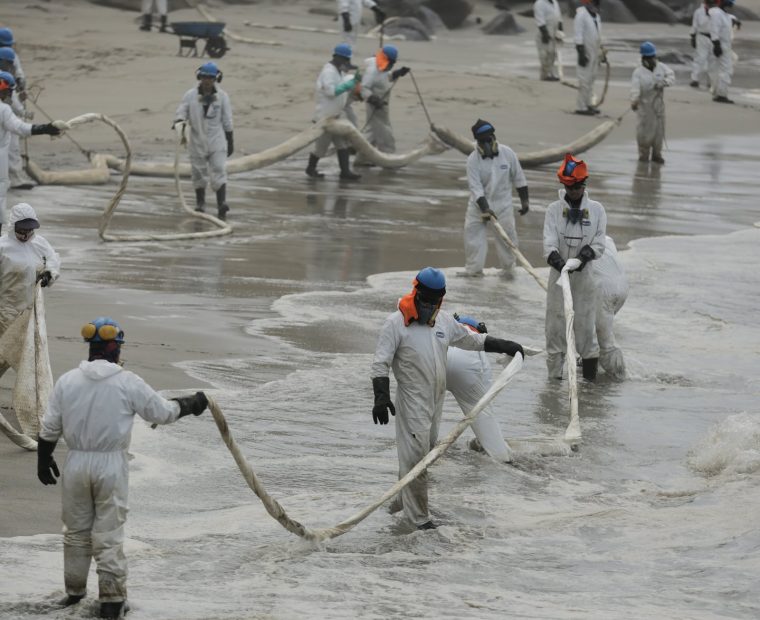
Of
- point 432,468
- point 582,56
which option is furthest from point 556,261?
point 582,56

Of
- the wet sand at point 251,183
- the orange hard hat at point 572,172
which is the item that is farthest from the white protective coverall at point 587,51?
the orange hard hat at point 572,172

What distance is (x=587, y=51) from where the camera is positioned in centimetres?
2708

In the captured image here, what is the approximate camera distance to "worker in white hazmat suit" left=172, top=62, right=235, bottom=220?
18.7m

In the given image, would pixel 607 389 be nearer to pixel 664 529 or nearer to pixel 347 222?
pixel 664 529

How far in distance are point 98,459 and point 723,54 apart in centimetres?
2449

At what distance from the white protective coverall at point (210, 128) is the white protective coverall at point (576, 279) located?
23.6ft

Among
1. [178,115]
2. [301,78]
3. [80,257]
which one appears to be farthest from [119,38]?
[80,257]

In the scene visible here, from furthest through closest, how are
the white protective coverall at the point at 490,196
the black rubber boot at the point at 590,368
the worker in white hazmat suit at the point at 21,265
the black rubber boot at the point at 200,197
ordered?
the black rubber boot at the point at 200,197, the white protective coverall at the point at 490,196, the black rubber boot at the point at 590,368, the worker in white hazmat suit at the point at 21,265

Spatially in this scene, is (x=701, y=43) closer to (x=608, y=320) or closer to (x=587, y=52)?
(x=587, y=52)

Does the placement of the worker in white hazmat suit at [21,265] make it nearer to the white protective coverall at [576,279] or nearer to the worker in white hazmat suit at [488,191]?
the white protective coverall at [576,279]

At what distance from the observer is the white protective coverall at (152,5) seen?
108 ft

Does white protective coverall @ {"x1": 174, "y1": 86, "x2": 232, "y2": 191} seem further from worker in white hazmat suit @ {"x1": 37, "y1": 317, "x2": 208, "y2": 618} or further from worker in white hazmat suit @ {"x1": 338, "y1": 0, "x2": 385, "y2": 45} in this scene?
worker in white hazmat suit @ {"x1": 37, "y1": 317, "x2": 208, "y2": 618}

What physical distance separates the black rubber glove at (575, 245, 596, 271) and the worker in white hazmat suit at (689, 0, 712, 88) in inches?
766

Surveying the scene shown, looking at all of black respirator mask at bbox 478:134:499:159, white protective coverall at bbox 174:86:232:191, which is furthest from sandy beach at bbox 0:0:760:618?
black respirator mask at bbox 478:134:499:159
